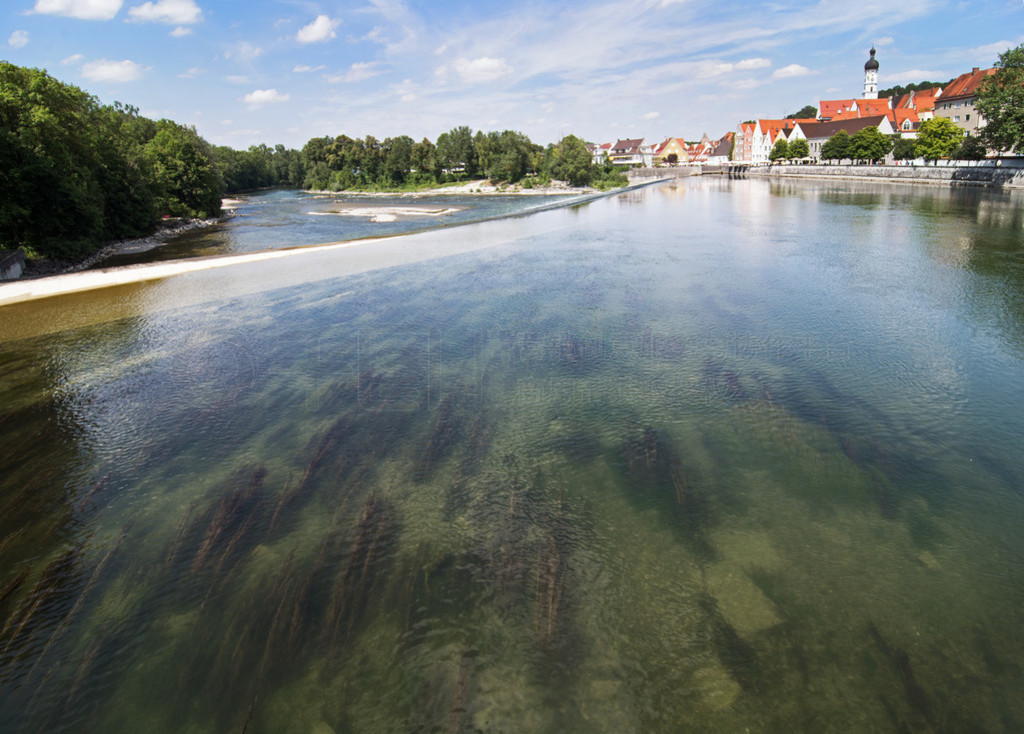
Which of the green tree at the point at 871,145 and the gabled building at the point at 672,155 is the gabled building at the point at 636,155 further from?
the green tree at the point at 871,145

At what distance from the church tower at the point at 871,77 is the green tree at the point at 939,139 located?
79878mm

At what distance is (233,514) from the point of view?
8.38 m

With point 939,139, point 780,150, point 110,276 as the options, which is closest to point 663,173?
Answer: point 780,150

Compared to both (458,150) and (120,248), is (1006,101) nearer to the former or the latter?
(120,248)

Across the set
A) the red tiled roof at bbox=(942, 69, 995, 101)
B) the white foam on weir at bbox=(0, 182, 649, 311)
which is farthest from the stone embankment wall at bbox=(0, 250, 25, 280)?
the red tiled roof at bbox=(942, 69, 995, 101)

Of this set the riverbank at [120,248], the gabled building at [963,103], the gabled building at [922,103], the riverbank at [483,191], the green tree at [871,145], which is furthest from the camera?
the gabled building at [922,103]

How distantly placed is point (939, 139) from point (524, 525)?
303 ft

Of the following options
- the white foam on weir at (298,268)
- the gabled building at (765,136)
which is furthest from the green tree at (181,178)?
the gabled building at (765,136)

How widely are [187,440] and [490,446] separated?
618 cm

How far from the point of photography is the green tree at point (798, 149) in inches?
4336

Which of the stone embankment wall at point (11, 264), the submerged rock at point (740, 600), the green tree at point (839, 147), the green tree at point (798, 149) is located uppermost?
the green tree at point (798, 149)

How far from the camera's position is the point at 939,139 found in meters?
71.7

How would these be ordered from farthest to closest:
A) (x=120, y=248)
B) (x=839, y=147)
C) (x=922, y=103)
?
(x=922, y=103) → (x=839, y=147) → (x=120, y=248)

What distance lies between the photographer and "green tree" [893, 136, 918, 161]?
77.9 metres
